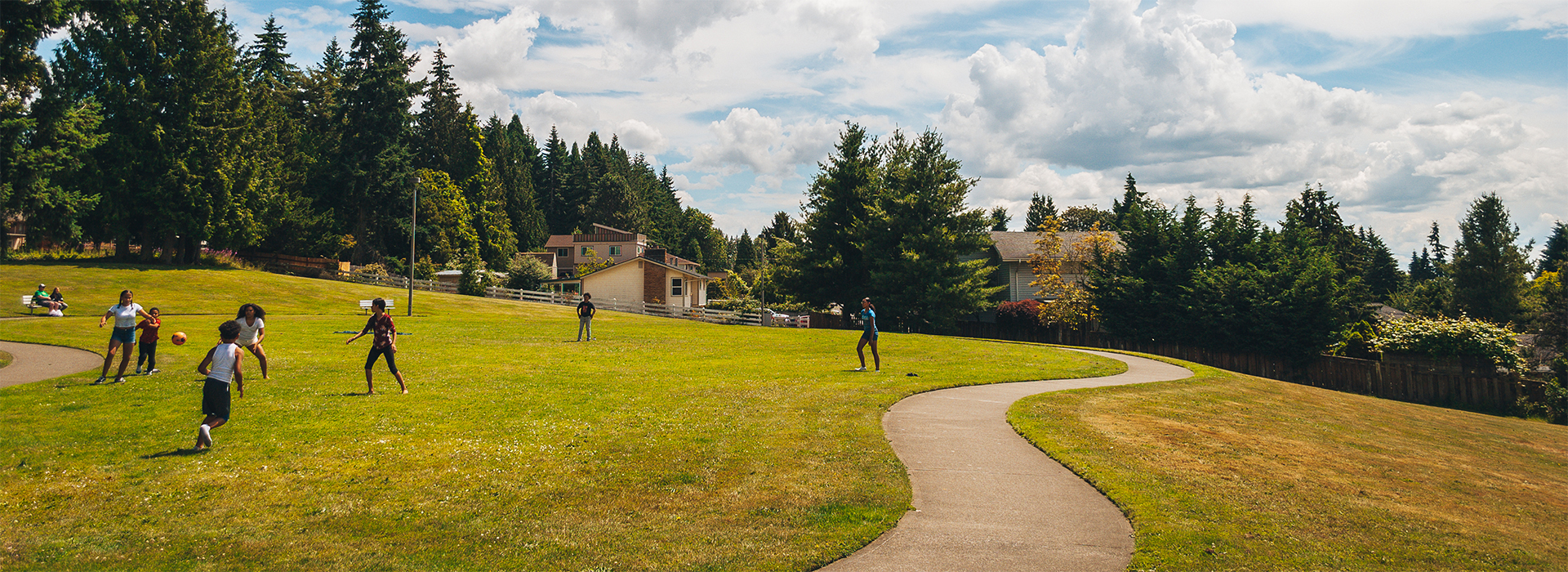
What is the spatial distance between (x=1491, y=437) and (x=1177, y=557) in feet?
58.8

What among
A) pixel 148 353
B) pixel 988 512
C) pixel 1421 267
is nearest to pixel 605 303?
pixel 148 353

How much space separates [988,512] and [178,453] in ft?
35.0

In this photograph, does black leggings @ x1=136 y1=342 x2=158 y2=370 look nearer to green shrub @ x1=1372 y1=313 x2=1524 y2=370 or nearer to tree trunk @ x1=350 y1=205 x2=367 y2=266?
green shrub @ x1=1372 y1=313 x2=1524 y2=370

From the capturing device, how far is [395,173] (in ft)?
227

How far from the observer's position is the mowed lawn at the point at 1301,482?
291 inches

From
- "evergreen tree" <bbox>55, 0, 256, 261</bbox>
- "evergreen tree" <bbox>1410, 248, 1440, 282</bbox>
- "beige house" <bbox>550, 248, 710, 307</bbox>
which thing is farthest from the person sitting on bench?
"evergreen tree" <bbox>1410, 248, 1440, 282</bbox>

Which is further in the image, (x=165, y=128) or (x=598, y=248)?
(x=598, y=248)

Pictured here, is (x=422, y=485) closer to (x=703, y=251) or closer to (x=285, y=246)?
(x=285, y=246)

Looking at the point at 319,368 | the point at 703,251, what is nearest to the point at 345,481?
the point at 319,368

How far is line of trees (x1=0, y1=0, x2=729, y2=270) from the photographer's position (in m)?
29.5

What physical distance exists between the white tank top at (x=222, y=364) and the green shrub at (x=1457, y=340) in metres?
39.0

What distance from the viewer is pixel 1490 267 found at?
49719mm

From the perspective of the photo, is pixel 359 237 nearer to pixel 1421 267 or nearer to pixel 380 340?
pixel 380 340

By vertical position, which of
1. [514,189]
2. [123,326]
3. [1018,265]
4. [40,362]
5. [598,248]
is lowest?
[40,362]
